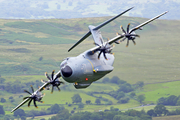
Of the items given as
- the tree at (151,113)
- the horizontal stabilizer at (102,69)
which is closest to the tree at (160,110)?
the tree at (151,113)

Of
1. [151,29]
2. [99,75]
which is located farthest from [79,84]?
[151,29]

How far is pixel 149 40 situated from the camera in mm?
156375

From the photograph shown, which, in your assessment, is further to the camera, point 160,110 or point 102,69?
point 160,110

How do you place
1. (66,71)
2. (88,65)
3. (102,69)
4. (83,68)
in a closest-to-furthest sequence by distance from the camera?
1. (66,71)
2. (83,68)
3. (88,65)
4. (102,69)

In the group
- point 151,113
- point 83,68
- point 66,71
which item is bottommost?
point 151,113

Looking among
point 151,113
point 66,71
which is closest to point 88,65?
point 66,71

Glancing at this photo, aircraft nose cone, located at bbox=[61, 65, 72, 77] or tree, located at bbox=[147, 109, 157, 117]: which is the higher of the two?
aircraft nose cone, located at bbox=[61, 65, 72, 77]

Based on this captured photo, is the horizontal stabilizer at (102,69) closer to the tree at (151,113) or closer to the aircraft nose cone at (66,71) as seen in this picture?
the aircraft nose cone at (66,71)

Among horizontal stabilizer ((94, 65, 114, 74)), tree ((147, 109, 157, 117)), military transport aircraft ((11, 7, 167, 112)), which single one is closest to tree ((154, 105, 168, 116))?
tree ((147, 109, 157, 117))

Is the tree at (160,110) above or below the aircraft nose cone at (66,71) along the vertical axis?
below

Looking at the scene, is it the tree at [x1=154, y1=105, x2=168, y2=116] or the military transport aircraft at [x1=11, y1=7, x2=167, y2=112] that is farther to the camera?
the tree at [x1=154, y1=105, x2=168, y2=116]

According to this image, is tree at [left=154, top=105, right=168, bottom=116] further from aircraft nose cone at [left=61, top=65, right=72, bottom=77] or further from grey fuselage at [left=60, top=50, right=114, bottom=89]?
aircraft nose cone at [left=61, top=65, right=72, bottom=77]

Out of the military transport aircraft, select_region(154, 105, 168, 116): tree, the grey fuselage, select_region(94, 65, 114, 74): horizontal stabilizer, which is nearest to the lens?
the military transport aircraft

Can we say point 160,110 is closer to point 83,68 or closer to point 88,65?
point 88,65
